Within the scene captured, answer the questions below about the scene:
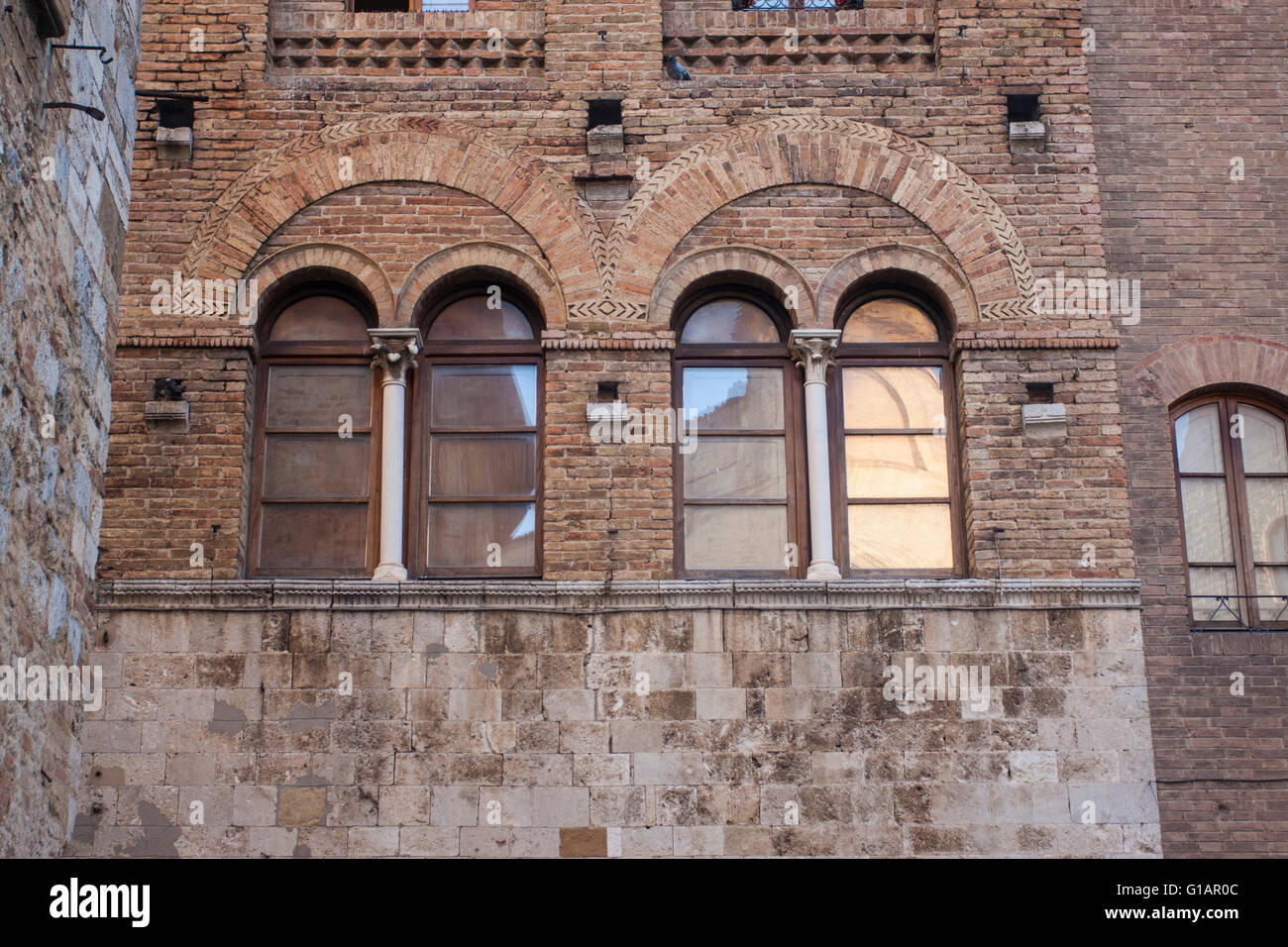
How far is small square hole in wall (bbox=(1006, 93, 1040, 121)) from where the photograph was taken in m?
13.8

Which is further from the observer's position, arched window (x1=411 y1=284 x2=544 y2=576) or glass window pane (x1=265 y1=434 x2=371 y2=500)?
glass window pane (x1=265 y1=434 x2=371 y2=500)

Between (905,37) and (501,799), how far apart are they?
257 inches

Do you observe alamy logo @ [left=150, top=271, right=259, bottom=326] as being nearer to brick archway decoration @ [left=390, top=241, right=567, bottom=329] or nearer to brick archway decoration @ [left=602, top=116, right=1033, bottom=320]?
brick archway decoration @ [left=390, top=241, right=567, bottom=329]

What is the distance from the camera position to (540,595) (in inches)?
484

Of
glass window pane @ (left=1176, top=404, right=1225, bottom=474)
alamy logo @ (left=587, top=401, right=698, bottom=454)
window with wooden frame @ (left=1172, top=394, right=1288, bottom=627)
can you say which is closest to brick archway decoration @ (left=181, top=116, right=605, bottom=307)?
alamy logo @ (left=587, top=401, right=698, bottom=454)

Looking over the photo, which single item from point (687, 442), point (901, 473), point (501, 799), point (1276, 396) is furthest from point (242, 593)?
point (1276, 396)

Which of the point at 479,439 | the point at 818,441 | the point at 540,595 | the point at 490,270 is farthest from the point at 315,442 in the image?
the point at 818,441

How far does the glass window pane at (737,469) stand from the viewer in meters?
13.0

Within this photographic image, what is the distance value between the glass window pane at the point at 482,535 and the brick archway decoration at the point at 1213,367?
14.9 feet

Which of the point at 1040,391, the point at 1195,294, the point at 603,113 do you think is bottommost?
the point at 1040,391

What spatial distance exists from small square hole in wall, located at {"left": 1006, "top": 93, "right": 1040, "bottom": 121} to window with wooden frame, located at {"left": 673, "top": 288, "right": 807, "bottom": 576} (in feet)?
7.66

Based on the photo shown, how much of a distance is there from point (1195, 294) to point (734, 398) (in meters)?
3.49
